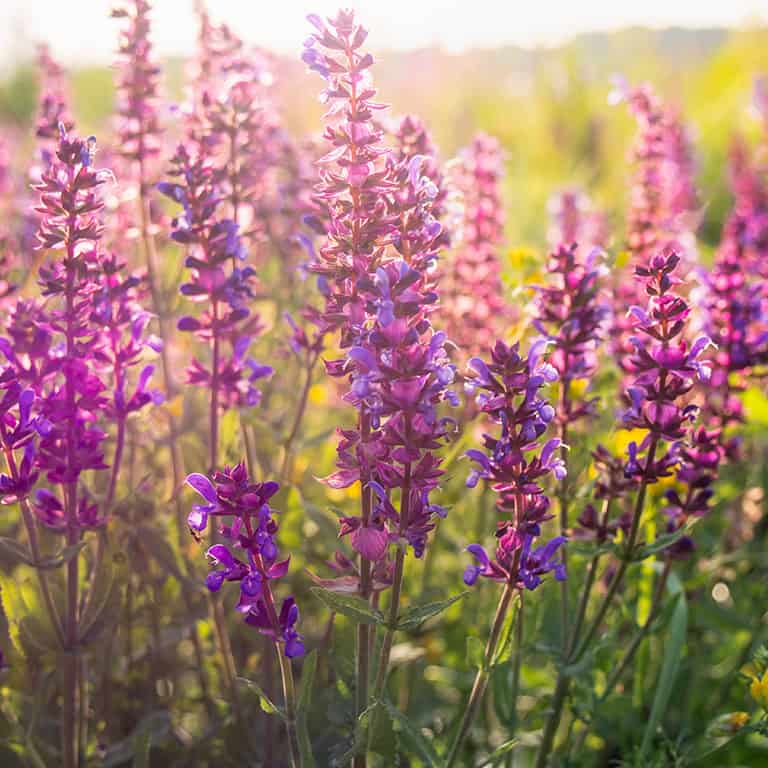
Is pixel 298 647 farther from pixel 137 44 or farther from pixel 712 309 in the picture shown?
pixel 137 44

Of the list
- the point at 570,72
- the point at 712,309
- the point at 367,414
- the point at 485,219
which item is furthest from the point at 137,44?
the point at 570,72

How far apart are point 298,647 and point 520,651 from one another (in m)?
0.94

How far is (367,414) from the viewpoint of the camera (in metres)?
1.95

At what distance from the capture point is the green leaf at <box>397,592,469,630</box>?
1933mm

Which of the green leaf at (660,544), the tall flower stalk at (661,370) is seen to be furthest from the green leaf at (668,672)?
the tall flower stalk at (661,370)

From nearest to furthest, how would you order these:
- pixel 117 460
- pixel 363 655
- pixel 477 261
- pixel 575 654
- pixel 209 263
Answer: pixel 363 655, pixel 209 263, pixel 117 460, pixel 575 654, pixel 477 261

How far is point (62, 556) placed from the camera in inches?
90.2

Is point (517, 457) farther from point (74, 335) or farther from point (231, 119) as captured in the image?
point (231, 119)

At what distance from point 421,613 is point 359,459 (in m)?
0.38

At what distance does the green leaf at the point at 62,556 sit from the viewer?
225 centimetres

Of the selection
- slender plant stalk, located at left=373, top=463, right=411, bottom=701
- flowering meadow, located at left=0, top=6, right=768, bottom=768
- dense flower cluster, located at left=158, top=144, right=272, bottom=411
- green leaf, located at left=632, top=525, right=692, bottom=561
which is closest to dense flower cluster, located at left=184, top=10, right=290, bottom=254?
flowering meadow, located at left=0, top=6, right=768, bottom=768

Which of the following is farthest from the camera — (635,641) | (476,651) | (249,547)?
(635,641)

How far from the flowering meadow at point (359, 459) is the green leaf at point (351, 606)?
0.4 inches

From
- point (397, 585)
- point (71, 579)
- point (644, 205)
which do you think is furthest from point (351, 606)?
point (644, 205)
